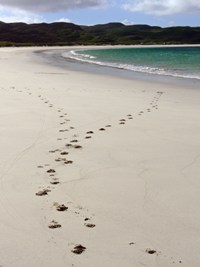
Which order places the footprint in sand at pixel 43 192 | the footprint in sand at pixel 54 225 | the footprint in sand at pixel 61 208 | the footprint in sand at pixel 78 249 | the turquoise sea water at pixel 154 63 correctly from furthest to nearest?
the turquoise sea water at pixel 154 63 → the footprint in sand at pixel 43 192 → the footprint in sand at pixel 61 208 → the footprint in sand at pixel 54 225 → the footprint in sand at pixel 78 249

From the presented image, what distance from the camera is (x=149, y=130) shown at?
7.44 metres

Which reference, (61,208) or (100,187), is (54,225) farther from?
(100,187)

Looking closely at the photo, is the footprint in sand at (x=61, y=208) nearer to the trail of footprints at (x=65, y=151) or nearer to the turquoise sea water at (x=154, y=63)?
the trail of footprints at (x=65, y=151)

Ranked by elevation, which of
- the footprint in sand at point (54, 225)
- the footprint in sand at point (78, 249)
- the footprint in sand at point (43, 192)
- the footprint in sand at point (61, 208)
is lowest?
the footprint in sand at point (78, 249)

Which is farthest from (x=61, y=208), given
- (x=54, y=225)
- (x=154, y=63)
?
(x=154, y=63)

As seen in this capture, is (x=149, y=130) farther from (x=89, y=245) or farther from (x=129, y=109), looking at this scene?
(x=89, y=245)

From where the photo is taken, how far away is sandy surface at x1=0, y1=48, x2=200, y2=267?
3354mm

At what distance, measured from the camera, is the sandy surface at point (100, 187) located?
335 centimetres

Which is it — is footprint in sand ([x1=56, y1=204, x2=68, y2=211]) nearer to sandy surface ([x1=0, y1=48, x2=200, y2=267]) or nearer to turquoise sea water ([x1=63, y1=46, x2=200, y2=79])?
sandy surface ([x1=0, y1=48, x2=200, y2=267])

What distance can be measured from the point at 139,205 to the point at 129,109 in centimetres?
563

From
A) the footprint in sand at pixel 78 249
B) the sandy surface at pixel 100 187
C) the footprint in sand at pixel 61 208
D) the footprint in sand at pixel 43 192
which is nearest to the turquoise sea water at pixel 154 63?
the sandy surface at pixel 100 187

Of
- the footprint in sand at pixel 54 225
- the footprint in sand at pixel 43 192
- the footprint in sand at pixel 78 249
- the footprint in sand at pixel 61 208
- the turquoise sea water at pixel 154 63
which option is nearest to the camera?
the footprint in sand at pixel 78 249

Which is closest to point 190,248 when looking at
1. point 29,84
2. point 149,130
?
point 149,130

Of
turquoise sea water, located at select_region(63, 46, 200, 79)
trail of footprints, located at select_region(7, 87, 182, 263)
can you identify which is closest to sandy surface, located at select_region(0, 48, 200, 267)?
trail of footprints, located at select_region(7, 87, 182, 263)
